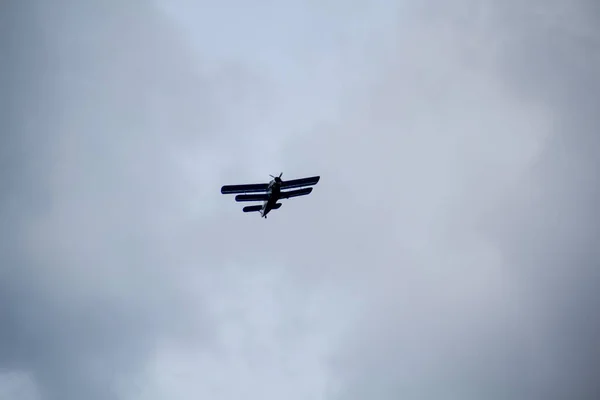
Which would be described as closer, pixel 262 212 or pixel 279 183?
pixel 279 183

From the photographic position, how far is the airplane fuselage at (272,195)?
64.6 metres

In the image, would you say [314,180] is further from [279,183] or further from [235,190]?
[235,190]

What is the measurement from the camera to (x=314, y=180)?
68.0 meters

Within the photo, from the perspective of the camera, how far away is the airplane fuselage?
64.6 m

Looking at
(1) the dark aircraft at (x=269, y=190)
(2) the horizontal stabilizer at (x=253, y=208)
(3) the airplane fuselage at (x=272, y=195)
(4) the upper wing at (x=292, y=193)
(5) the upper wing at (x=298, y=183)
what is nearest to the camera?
(3) the airplane fuselage at (x=272, y=195)

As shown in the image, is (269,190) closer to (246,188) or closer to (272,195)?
(272,195)

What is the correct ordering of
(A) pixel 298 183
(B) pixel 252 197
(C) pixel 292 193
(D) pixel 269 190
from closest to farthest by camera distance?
(D) pixel 269 190
(B) pixel 252 197
(A) pixel 298 183
(C) pixel 292 193

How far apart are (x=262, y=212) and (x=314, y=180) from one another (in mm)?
7810

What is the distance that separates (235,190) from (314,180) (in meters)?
9.80

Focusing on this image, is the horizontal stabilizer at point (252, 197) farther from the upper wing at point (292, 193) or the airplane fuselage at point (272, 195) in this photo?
the upper wing at point (292, 193)

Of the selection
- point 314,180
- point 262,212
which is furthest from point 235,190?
point 314,180

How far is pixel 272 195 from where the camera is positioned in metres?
65.9

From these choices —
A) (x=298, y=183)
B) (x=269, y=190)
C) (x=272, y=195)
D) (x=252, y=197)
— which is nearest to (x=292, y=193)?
(x=298, y=183)

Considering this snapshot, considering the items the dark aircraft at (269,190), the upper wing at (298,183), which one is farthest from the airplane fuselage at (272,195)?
the upper wing at (298,183)
